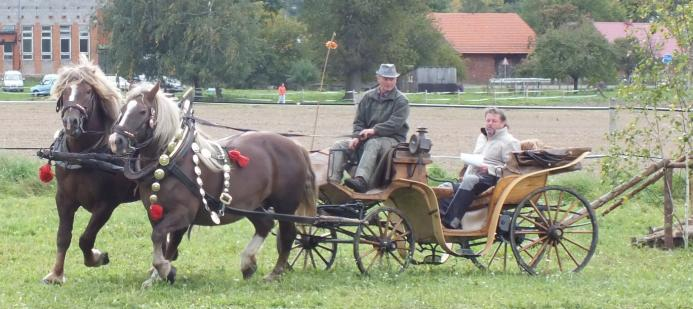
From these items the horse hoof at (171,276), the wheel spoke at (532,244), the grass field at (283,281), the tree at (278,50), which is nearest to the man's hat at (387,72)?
the grass field at (283,281)

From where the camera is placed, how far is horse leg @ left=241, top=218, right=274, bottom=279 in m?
9.27

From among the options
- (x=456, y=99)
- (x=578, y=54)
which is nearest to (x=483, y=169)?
(x=456, y=99)

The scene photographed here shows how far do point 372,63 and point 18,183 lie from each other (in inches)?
1569

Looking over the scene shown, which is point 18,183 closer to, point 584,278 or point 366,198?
point 366,198

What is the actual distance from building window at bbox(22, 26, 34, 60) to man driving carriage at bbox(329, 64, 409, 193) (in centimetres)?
5849

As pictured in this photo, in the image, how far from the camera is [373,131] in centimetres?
958

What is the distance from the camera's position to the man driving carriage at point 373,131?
9547 millimetres

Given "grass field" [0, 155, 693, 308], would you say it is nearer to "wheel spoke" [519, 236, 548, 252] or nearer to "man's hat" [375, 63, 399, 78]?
"wheel spoke" [519, 236, 548, 252]

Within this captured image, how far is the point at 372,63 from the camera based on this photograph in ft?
180

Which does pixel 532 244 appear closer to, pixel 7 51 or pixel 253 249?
pixel 253 249

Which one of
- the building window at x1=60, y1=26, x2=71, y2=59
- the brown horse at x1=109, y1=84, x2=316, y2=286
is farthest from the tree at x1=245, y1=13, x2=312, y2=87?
the brown horse at x1=109, y1=84, x2=316, y2=286

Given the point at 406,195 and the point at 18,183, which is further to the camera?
the point at 18,183

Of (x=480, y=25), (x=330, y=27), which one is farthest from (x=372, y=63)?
(x=480, y=25)

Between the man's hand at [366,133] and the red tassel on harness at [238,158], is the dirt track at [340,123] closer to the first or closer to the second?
the man's hand at [366,133]
